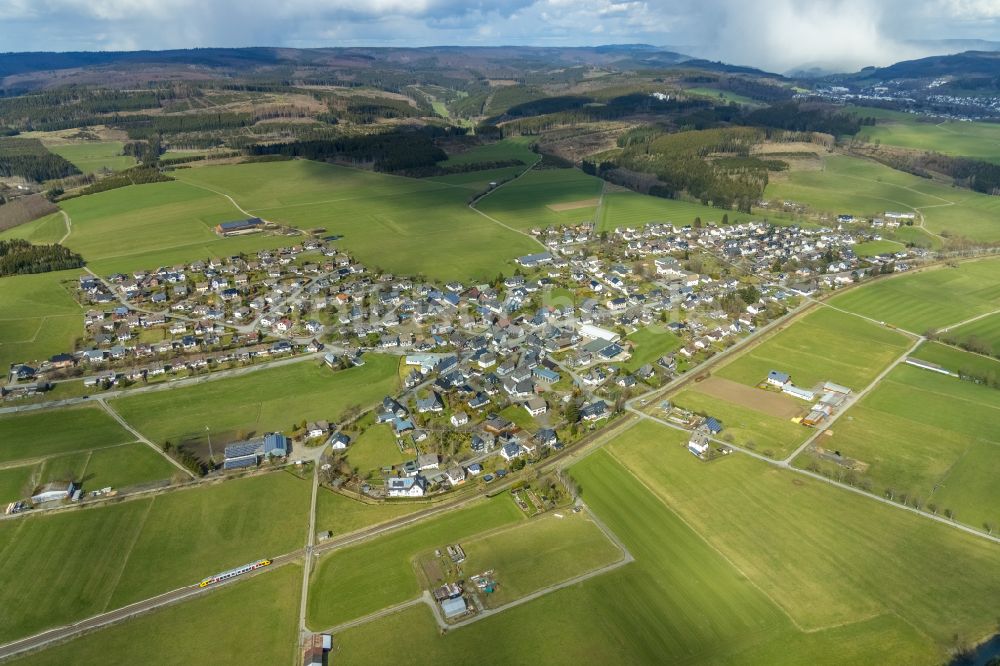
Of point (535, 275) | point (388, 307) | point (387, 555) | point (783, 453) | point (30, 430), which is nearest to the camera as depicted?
point (387, 555)

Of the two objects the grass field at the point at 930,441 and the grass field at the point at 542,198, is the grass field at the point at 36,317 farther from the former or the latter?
the grass field at the point at 930,441

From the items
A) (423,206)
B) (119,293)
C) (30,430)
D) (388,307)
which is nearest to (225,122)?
(423,206)

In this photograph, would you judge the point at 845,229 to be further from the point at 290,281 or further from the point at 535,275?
the point at 290,281

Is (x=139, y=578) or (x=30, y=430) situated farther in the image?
(x=30, y=430)

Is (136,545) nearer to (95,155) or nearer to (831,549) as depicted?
(831,549)

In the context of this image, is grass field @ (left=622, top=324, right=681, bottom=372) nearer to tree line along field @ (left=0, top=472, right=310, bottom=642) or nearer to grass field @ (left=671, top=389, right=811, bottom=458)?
A: grass field @ (left=671, top=389, right=811, bottom=458)

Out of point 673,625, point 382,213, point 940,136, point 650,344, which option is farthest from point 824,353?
point 940,136
